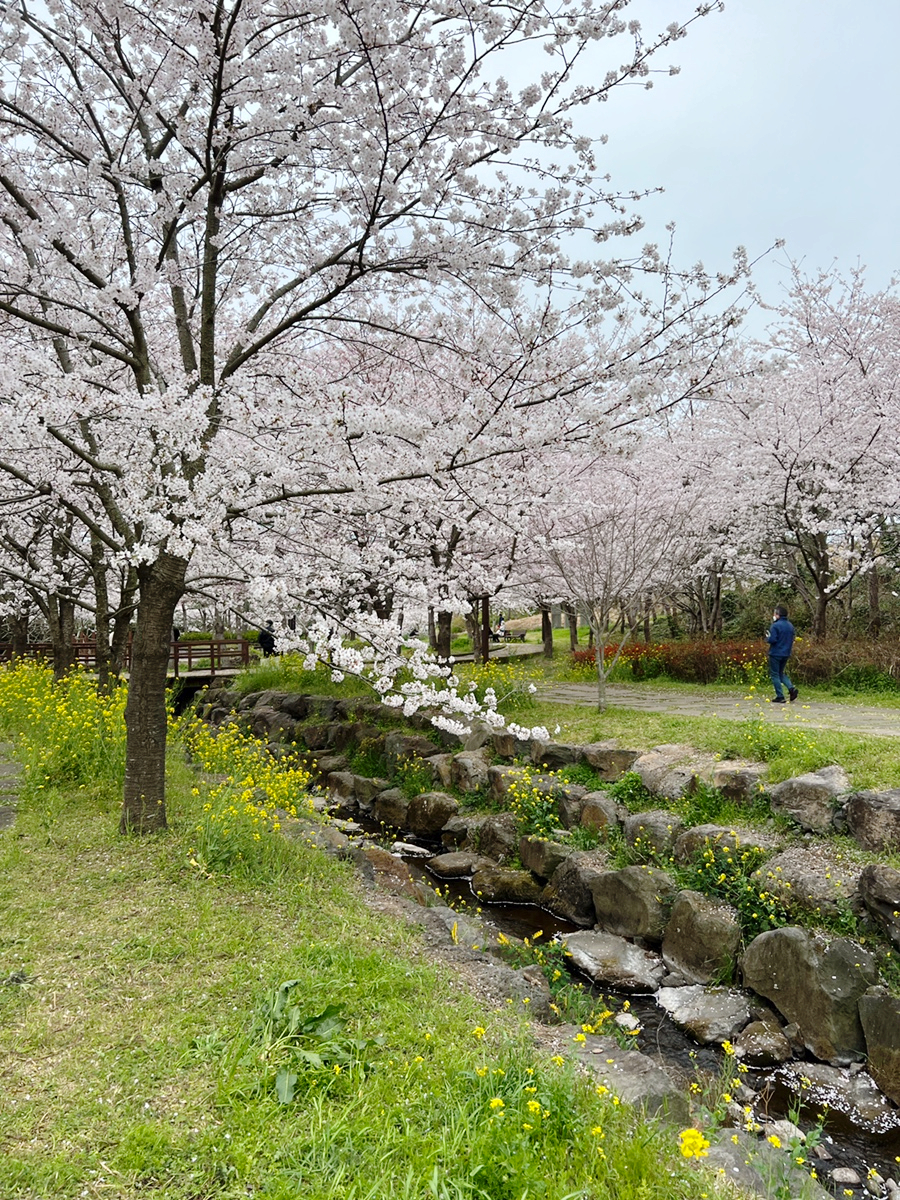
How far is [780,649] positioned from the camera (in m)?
10.4

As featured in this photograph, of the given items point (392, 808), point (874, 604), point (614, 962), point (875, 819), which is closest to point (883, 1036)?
point (875, 819)

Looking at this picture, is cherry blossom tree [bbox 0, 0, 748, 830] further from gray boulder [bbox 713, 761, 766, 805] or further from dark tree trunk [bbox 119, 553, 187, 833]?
Answer: gray boulder [bbox 713, 761, 766, 805]

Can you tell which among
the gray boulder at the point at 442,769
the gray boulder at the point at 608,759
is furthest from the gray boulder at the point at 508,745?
the gray boulder at the point at 608,759

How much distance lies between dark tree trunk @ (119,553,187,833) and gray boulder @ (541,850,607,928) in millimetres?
4011

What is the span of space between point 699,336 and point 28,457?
6.13 m

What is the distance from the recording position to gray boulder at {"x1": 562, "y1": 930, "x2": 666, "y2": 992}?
562 centimetres

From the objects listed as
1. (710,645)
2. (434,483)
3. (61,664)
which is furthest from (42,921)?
(710,645)

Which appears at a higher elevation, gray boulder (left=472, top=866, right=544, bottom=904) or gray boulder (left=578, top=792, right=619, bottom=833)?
gray boulder (left=578, top=792, right=619, bottom=833)

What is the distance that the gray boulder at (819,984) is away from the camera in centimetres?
471

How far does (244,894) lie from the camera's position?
448 centimetres

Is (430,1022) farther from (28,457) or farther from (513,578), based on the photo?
(513,578)

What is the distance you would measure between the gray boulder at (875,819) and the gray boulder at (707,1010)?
1.58 m

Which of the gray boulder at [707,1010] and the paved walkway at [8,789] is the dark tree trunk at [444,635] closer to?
the paved walkway at [8,789]

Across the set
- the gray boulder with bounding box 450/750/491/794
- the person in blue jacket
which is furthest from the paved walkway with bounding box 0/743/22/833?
the person in blue jacket
